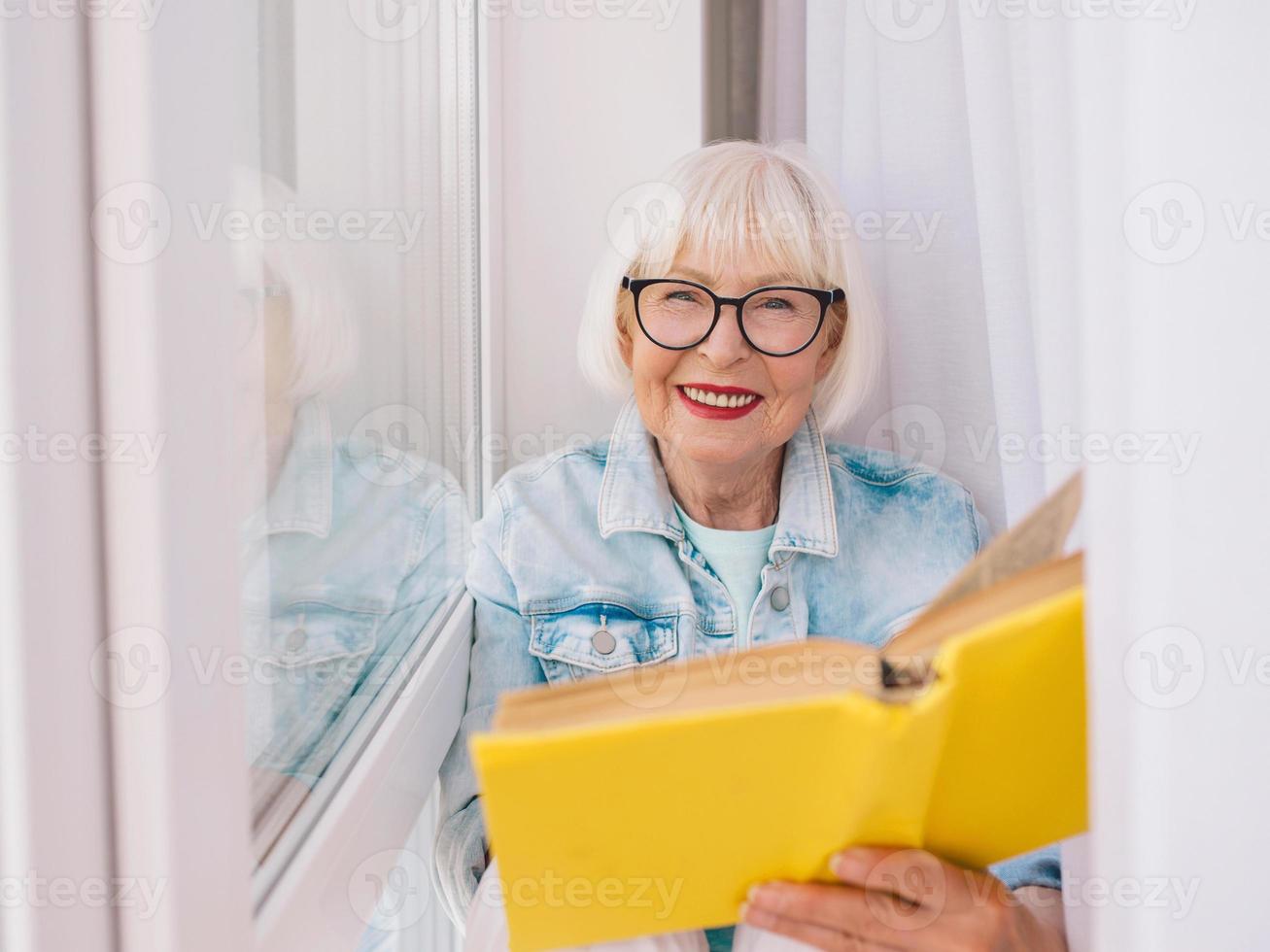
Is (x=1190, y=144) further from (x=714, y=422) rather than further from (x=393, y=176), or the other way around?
(x=393, y=176)

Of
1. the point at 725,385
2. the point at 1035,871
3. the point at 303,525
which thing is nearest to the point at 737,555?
the point at 725,385

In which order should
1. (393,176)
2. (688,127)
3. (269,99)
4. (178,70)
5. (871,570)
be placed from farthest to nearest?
(688,127), (871,570), (393,176), (269,99), (178,70)

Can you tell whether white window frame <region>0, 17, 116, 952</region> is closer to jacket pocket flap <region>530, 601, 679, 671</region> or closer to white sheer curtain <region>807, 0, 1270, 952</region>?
white sheer curtain <region>807, 0, 1270, 952</region>

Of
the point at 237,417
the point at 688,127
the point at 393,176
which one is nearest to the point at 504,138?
the point at 688,127

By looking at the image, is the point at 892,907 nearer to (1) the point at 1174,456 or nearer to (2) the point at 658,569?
(1) the point at 1174,456

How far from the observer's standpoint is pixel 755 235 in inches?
40.4

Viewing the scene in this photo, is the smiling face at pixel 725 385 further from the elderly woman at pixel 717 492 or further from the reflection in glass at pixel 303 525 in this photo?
the reflection in glass at pixel 303 525

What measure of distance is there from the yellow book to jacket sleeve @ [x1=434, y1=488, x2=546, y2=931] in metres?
0.40

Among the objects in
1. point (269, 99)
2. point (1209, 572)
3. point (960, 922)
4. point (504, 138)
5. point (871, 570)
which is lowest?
point (960, 922)

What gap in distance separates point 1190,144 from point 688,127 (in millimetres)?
1018

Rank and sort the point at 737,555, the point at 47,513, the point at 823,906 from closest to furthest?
the point at 47,513, the point at 823,906, the point at 737,555

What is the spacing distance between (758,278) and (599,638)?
1.42 feet

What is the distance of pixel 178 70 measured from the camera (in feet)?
1.43

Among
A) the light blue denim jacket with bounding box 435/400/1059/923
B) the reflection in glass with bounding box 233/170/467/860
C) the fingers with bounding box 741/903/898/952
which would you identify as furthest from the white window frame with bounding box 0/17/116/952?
the light blue denim jacket with bounding box 435/400/1059/923
